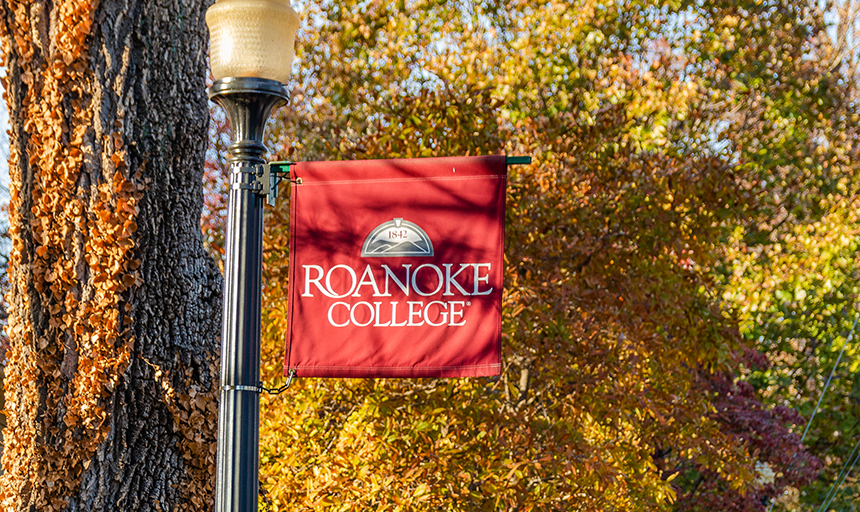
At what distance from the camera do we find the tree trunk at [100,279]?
177 inches

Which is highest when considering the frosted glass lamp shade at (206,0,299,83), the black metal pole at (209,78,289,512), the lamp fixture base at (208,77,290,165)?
the frosted glass lamp shade at (206,0,299,83)

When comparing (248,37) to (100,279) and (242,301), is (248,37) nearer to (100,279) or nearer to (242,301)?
(242,301)

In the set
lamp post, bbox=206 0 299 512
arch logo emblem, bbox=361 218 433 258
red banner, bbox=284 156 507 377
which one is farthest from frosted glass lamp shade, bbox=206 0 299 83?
arch logo emblem, bbox=361 218 433 258

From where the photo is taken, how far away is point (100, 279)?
456 centimetres

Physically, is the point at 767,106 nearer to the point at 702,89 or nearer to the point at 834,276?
the point at 702,89

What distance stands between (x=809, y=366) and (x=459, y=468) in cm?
924

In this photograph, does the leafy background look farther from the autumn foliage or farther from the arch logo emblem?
the arch logo emblem

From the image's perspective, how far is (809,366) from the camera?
44.6ft

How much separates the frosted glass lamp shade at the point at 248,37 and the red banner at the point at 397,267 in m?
0.58

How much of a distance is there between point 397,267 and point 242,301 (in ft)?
2.71

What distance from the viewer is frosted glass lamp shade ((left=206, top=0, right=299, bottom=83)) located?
3.26 meters

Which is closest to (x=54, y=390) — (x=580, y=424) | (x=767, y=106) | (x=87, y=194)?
(x=87, y=194)

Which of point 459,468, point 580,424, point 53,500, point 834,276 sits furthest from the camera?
point 834,276

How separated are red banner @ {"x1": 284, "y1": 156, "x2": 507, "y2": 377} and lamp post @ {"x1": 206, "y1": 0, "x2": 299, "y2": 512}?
457mm
